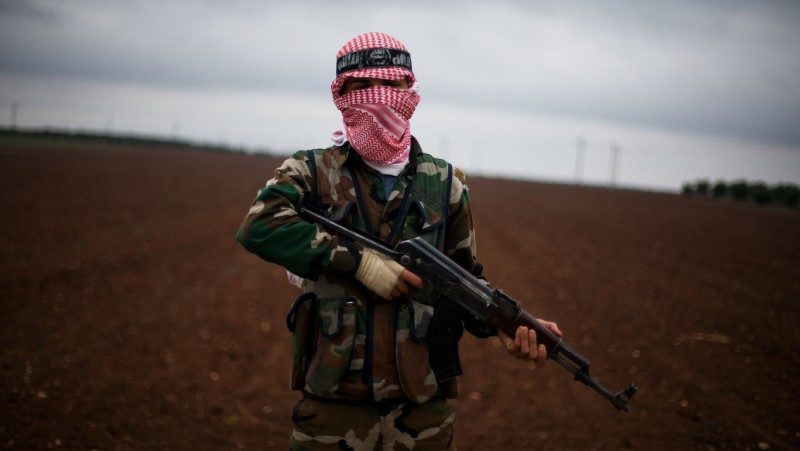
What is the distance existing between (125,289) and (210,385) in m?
4.37

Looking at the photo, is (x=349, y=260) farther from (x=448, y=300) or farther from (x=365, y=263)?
(x=448, y=300)

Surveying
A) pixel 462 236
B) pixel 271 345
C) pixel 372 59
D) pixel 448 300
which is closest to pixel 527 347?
pixel 448 300

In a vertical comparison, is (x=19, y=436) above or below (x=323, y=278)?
below

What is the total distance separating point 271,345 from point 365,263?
647 centimetres

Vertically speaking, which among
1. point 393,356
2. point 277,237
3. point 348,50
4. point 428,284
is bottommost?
point 393,356

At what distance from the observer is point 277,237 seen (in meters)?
2.44

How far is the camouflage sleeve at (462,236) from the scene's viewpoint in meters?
2.80

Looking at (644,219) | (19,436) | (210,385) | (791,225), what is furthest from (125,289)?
(791,225)

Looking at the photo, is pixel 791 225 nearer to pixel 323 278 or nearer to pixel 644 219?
pixel 644 219

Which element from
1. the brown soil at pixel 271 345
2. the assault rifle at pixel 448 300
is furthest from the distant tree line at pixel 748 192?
the assault rifle at pixel 448 300

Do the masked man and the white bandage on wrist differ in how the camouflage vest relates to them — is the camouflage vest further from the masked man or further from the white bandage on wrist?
the white bandage on wrist

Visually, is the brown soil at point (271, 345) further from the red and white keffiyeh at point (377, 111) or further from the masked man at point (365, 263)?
the red and white keffiyeh at point (377, 111)

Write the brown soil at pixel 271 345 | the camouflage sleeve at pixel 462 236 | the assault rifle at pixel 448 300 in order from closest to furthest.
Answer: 1. the assault rifle at pixel 448 300
2. the camouflage sleeve at pixel 462 236
3. the brown soil at pixel 271 345

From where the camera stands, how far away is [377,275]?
2457 millimetres
